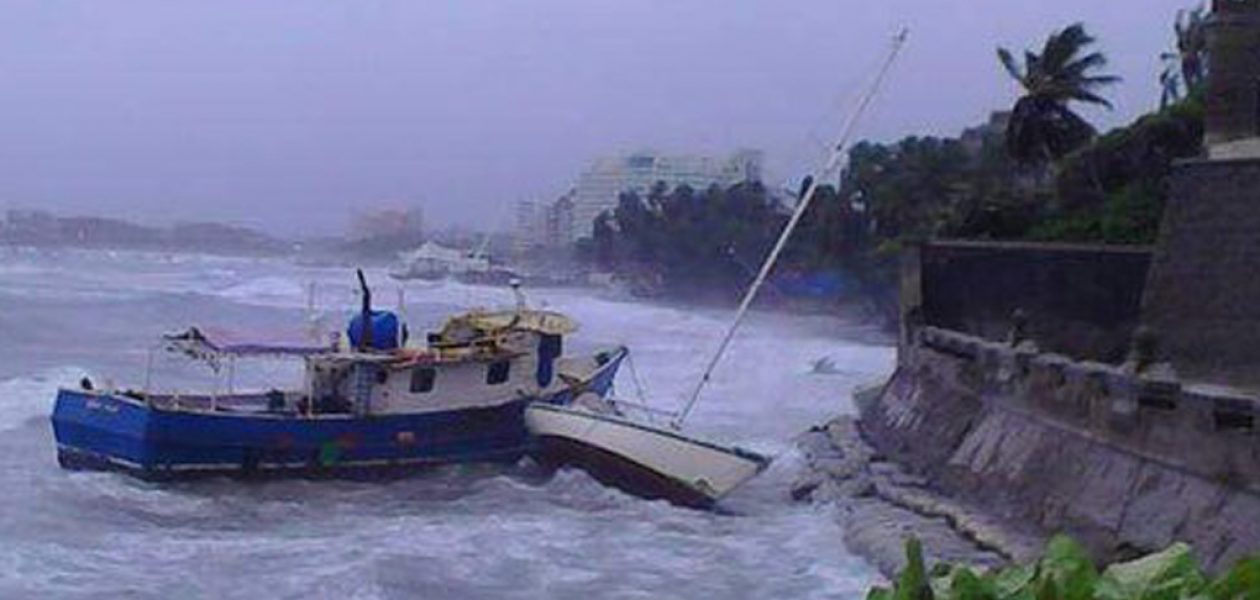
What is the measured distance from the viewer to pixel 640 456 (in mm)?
21484

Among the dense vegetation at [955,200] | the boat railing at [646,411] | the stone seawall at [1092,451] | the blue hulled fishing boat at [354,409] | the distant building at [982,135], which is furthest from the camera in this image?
the distant building at [982,135]

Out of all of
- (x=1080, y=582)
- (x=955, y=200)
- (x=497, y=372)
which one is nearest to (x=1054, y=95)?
(x=955, y=200)

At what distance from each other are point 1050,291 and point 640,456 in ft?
19.7

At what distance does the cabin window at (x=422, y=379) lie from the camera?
75.4ft

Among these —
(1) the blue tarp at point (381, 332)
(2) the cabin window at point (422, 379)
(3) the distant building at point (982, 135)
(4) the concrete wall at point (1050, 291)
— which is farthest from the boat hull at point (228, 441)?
(3) the distant building at point (982, 135)

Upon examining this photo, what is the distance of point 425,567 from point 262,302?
58650mm

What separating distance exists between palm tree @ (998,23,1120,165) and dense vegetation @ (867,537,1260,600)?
34321mm

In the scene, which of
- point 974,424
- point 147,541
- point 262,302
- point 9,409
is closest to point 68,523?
point 147,541

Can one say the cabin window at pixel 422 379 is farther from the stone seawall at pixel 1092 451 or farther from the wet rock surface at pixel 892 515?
the stone seawall at pixel 1092 451

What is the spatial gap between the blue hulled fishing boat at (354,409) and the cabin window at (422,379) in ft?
0.06

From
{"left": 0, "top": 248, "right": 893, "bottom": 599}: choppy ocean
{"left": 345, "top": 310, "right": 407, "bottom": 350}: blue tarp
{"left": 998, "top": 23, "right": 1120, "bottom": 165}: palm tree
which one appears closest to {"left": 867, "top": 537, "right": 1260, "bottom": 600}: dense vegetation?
{"left": 0, "top": 248, "right": 893, "bottom": 599}: choppy ocean

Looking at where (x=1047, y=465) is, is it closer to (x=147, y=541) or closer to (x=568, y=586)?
(x=568, y=586)

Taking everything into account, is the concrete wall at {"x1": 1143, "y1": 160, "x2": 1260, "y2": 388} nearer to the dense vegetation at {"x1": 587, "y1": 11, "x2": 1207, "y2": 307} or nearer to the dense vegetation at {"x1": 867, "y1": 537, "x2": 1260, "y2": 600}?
the dense vegetation at {"x1": 587, "y1": 11, "x2": 1207, "y2": 307}

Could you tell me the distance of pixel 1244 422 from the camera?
12.6m
